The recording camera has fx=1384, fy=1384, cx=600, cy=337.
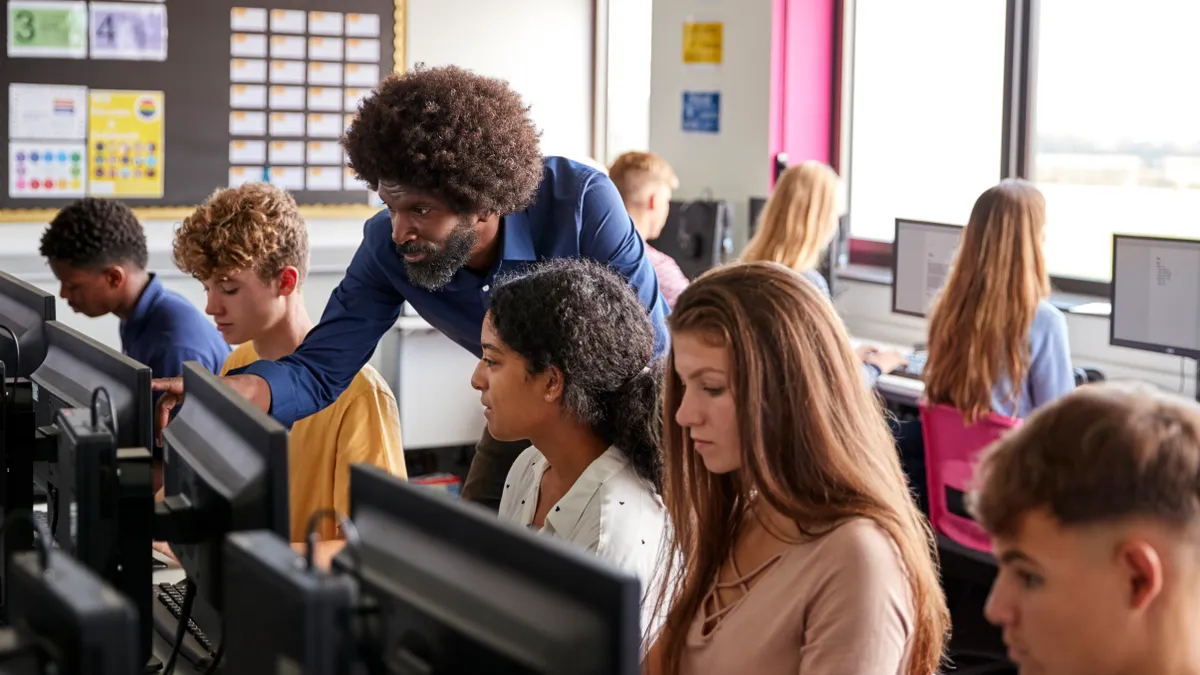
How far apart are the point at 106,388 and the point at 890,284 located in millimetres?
3596

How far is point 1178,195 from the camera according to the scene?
4.06 metres

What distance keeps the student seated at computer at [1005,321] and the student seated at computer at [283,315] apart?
4.85ft

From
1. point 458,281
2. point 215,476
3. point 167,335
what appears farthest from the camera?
point 167,335

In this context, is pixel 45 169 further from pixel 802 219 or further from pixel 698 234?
pixel 802 219

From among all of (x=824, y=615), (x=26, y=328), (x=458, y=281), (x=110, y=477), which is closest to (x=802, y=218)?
(x=458, y=281)

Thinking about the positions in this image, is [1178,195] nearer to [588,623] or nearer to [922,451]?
[922,451]

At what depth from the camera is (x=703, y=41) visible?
17.6 ft

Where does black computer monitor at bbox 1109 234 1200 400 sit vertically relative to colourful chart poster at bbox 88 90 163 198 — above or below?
below

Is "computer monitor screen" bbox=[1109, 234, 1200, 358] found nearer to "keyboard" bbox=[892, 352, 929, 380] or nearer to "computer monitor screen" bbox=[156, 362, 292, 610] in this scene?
"keyboard" bbox=[892, 352, 929, 380]

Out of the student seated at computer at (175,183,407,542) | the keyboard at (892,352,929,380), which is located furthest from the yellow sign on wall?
the student seated at computer at (175,183,407,542)

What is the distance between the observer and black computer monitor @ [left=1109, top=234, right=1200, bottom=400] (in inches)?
138

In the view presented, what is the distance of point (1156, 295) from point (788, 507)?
8.10 feet

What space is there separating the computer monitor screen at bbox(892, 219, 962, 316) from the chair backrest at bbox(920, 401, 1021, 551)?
110cm

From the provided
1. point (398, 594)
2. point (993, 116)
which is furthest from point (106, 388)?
point (993, 116)
